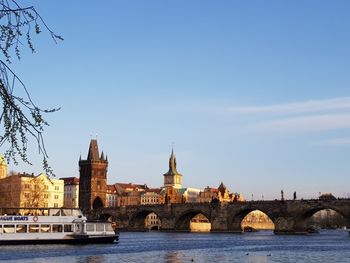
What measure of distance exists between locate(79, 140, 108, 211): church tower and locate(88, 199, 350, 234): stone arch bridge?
1098 cm

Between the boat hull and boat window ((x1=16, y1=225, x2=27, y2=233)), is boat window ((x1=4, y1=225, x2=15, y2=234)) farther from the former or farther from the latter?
the boat hull

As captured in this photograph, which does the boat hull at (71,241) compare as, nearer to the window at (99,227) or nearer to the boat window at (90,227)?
the boat window at (90,227)

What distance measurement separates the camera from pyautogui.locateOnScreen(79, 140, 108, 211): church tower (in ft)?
566

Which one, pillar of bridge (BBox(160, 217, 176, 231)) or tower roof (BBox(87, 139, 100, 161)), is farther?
tower roof (BBox(87, 139, 100, 161))

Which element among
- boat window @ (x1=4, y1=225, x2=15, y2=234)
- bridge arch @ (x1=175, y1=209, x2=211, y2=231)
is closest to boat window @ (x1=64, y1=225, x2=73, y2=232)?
boat window @ (x1=4, y1=225, x2=15, y2=234)

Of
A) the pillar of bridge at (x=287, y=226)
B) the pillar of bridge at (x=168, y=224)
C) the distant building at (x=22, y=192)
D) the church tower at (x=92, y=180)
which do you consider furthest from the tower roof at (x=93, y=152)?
the pillar of bridge at (x=287, y=226)

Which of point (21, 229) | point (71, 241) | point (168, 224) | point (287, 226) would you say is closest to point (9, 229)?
point (21, 229)

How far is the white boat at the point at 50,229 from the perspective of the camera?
63.2m

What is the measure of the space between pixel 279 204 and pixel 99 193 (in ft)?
232

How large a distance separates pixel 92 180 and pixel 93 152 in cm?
960

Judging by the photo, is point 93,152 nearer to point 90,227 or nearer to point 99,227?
point 99,227

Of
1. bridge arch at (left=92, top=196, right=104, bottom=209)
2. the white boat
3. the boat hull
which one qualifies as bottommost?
the boat hull

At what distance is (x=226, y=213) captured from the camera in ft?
427

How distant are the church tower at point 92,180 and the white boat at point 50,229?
103 metres
